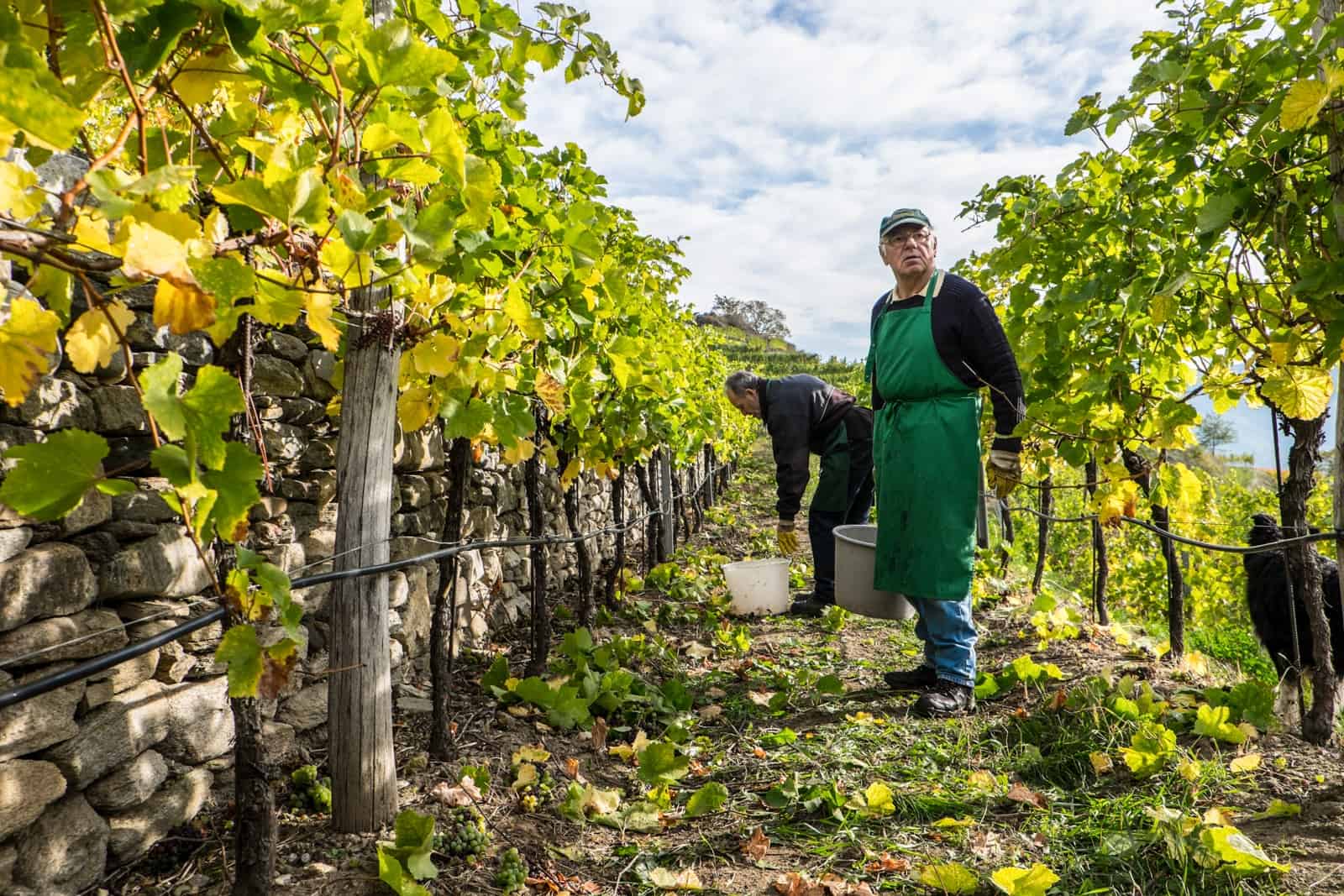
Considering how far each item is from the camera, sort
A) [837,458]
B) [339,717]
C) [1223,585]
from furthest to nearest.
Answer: [1223,585] < [837,458] < [339,717]

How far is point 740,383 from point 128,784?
400 cm

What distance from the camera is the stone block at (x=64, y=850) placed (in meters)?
1.58

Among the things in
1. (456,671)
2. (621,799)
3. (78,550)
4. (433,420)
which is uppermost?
(433,420)

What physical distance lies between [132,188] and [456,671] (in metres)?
2.87

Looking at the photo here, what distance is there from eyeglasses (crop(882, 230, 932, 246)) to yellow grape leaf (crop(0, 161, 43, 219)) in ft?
9.97

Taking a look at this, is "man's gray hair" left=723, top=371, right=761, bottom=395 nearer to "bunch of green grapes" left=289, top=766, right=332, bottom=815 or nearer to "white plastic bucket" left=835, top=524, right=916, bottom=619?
"white plastic bucket" left=835, top=524, right=916, bottom=619

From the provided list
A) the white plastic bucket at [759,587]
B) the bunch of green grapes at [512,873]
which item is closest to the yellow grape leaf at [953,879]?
the bunch of green grapes at [512,873]

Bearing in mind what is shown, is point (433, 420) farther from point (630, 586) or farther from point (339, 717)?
point (630, 586)

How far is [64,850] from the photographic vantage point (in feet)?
5.41

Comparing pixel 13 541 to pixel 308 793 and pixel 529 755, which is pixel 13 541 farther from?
pixel 529 755

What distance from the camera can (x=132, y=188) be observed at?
75cm

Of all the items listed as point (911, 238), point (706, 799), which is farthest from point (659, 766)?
point (911, 238)

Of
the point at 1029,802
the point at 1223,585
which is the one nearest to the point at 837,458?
the point at 1029,802

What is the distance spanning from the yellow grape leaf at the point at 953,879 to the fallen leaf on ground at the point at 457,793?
1243 mm
